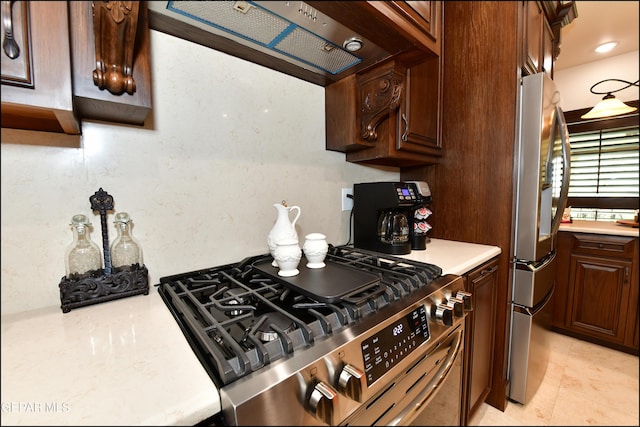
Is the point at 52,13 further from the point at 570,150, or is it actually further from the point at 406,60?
the point at 570,150

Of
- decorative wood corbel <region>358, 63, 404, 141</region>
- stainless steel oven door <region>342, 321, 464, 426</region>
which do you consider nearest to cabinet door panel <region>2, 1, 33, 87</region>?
stainless steel oven door <region>342, 321, 464, 426</region>

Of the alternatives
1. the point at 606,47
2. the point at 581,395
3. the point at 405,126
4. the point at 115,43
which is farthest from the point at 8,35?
the point at 581,395

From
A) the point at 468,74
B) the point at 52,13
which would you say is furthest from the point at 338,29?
the point at 468,74

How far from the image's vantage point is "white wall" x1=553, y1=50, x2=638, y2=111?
0.67 meters

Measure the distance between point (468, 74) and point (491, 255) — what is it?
851 mm

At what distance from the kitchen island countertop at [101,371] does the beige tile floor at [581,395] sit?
4.28 feet

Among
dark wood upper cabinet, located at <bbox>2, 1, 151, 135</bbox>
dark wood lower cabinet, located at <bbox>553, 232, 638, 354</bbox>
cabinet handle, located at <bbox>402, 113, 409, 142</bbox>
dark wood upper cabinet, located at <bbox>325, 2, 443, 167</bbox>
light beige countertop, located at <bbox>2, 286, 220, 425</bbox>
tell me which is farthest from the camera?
dark wood lower cabinet, located at <bbox>553, 232, 638, 354</bbox>

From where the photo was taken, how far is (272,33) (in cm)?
80

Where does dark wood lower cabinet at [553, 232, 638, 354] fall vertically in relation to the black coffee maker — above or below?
below

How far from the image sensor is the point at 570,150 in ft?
3.78

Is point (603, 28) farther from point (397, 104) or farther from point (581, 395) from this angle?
point (581, 395)

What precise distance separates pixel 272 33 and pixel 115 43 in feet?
1.39

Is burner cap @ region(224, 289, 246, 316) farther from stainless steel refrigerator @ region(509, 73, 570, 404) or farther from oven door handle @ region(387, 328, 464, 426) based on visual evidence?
stainless steel refrigerator @ region(509, 73, 570, 404)

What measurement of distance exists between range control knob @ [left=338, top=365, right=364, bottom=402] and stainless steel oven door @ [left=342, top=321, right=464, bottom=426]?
0.20 feet
